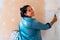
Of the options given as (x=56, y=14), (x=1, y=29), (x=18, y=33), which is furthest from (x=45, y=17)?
(x=1, y=29)

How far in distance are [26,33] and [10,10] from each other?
447 mm

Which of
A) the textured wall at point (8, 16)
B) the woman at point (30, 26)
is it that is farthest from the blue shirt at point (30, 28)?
the textured wall at point (8, 16)

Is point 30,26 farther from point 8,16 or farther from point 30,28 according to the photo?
point 8,16

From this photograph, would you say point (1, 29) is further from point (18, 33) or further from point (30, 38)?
point (30, 38)

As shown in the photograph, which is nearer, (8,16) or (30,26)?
(30,26)

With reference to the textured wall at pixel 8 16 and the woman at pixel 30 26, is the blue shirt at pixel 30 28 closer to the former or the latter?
the woman at pixel 30 26

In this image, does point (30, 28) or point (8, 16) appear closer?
point (30, 28)

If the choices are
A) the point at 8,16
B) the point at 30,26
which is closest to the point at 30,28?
the point at 30,26

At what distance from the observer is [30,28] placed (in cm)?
158

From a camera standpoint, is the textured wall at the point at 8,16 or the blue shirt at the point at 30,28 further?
the textured wall at the point at 8,16

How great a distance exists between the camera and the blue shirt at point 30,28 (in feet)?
5.09

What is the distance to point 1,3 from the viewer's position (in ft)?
6.18

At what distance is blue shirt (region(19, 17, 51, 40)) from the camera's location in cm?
155

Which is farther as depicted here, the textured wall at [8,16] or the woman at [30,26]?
the textured wall at [8,16]
